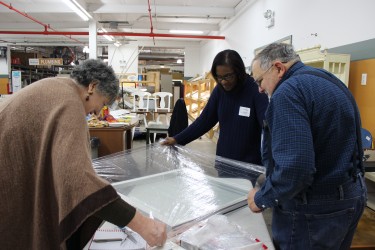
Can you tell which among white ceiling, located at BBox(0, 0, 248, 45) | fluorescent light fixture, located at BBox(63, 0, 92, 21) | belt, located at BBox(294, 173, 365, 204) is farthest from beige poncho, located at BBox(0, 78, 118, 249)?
white ceiling, located at BBox(0, 0, 248, 45)

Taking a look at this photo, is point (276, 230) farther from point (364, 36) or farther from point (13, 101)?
point (364, 36)

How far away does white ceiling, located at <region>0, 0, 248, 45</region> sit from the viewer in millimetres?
7473

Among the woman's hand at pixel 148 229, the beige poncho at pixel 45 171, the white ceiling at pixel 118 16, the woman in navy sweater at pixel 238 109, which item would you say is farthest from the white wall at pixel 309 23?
the beige poncho at pixel 45 171

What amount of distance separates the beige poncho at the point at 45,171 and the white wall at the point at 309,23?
290 centimetres

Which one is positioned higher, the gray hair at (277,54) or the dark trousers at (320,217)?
the gray hair at (277,54)

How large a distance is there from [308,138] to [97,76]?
0.74 meters

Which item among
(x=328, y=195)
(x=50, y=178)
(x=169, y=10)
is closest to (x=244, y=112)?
(x=328, y=195)

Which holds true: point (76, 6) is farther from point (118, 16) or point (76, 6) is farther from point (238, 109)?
point (238, 109)

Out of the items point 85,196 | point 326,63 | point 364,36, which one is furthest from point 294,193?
point 364,36

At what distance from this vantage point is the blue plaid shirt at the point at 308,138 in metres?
0.96

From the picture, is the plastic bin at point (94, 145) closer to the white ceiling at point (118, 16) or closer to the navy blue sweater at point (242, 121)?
the navy blue sweater at point (242, 121)

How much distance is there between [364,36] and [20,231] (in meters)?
3.17

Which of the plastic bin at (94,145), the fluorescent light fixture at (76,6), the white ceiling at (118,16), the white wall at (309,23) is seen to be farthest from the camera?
the white ceiling at (118,16)

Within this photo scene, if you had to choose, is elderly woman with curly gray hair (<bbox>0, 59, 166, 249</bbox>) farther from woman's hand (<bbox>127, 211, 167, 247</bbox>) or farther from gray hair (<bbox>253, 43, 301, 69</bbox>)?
gray hair (<bbox>253, 43, 301, 69</bbox>)
